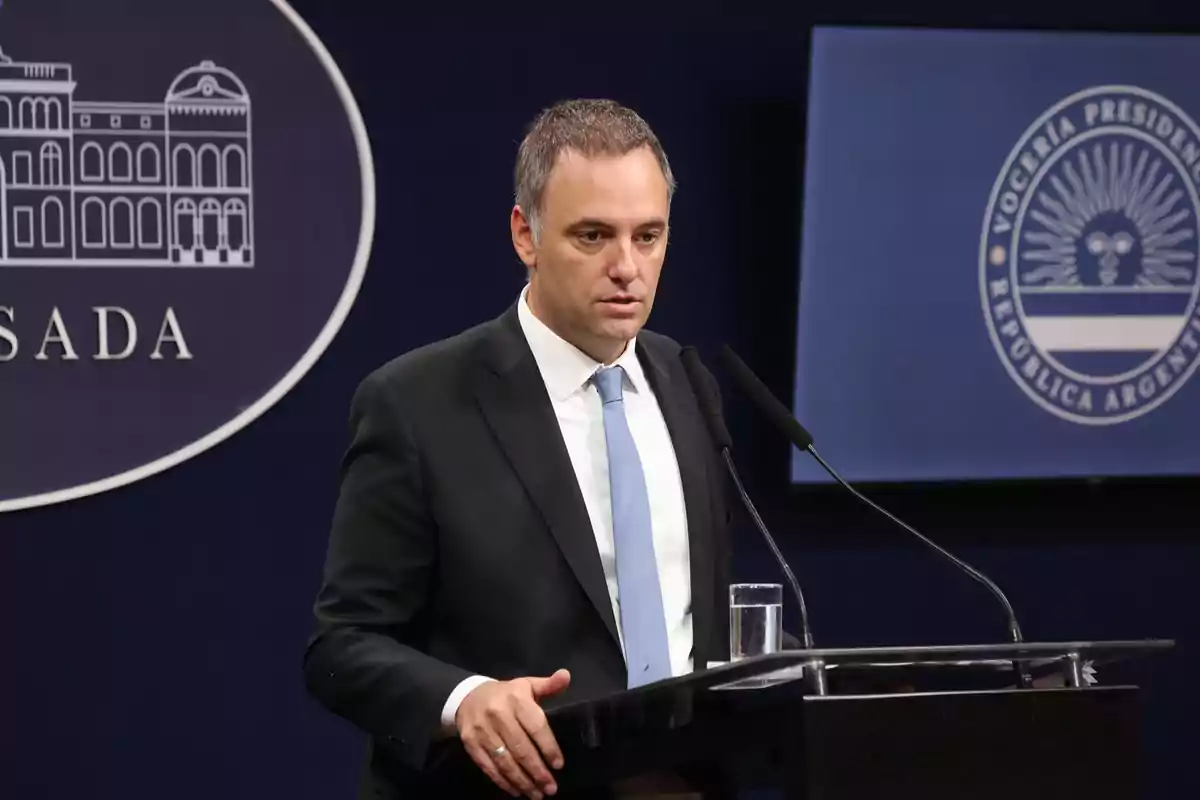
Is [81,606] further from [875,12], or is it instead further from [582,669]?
[875,12]

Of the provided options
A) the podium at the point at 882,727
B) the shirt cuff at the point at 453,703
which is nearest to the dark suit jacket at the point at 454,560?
the shirt cuff at the point at 453,703

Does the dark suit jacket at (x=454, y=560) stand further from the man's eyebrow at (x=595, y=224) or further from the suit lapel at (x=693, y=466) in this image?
the man's eyebrow at (x=595, y=224)

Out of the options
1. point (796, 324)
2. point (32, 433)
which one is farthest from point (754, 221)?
point (32, 433)

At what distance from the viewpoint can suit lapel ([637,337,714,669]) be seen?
6.81 feet

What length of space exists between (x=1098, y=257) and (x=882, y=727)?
2.37 metres

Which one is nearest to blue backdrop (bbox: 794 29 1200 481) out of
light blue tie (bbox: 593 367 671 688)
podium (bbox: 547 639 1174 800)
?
light blue tie (bbox: 593 367 671 688)

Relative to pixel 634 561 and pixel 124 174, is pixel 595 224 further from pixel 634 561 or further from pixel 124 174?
pixel 124 174

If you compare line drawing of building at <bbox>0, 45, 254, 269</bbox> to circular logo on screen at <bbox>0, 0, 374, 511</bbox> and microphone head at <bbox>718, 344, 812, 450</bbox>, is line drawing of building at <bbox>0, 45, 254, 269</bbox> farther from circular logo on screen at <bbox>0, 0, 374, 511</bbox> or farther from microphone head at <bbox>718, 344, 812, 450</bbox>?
microphone head at <bbox>718, 344, 812, 450</bbox>

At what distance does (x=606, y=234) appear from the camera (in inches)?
78.7

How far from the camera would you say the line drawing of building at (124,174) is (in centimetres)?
320

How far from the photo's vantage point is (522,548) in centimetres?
196

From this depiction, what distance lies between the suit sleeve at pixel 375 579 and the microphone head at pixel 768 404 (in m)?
0.40

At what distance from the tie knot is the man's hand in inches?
20.9

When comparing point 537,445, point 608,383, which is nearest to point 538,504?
point 537,445
